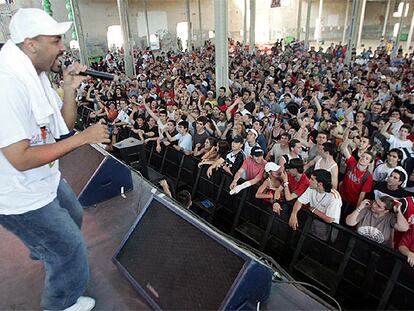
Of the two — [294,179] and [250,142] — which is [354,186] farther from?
[250,142]

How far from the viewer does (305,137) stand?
213 inches

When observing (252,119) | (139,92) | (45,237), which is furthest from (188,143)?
(139,92)

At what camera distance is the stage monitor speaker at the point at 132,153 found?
4.83m

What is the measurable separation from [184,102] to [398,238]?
21.3 ft

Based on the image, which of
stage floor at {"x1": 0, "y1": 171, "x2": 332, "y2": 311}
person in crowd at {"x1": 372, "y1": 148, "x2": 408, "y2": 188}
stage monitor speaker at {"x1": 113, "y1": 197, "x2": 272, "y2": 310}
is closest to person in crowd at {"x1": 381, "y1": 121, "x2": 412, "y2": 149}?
person in crowd at {"x1": 372, "y1": 148, "x2": 408, "y2": 188}

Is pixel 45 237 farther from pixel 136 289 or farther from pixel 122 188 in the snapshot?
pixel 122 188

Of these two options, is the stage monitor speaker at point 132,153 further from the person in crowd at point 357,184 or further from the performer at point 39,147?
the person in crowd at point 357,184

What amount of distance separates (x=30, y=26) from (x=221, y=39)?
27.0ft

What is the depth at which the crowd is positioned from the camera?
3.44 m

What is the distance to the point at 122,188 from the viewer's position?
3295 mm

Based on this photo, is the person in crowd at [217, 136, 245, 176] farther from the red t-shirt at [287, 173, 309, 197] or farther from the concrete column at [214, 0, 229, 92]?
the concrete column at [214, 0, 229, 92]

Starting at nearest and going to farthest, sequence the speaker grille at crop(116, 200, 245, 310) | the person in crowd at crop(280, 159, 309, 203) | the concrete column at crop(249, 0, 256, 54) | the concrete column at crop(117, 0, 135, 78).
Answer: the speaker grille at crop(116, 200, 245, 310), the person in crowd at crop(280, 159, 309, 203), the concrete column at crop(117, 0, 135, 78), the concrete column at crop(249, 0, 256, 54)

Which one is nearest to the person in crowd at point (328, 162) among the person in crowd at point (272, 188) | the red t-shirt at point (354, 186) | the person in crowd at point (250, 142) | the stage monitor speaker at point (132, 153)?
the red t-shirt at point (354, 186)

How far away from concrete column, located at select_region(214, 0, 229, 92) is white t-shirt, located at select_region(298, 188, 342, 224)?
21.5ft
